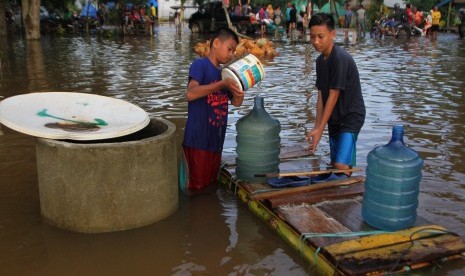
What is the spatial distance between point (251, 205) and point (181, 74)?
9.29m

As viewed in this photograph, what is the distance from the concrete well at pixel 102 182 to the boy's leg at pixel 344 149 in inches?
65.2

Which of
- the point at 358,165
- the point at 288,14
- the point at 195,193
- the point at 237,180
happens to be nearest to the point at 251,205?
the point at 237,180

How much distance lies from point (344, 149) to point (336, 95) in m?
0.59

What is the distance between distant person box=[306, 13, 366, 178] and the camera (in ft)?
13.8

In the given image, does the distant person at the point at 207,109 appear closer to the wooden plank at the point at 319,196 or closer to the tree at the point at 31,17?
the wooden plank at the point at 319,196

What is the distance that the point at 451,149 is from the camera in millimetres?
6500

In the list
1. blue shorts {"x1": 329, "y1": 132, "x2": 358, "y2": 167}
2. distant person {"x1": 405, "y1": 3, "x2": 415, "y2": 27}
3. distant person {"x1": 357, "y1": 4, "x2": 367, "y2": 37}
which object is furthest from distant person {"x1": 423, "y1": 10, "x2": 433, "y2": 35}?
blue shorts {"x1": 329, "y1": 132, "x2": 358, "y2": 167}

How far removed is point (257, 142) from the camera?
15.6 feet

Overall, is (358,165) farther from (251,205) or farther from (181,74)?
(181,74)

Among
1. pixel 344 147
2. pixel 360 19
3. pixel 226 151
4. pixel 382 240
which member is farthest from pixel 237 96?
pixel 360 19

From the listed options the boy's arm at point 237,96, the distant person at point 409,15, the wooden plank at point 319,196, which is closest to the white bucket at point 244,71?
the boy's arm at point 237,96

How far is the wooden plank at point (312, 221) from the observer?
3.48 meters

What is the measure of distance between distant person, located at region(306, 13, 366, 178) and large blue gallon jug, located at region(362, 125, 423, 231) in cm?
75

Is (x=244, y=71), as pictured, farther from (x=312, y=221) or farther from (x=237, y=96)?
(x=312, y=221)
